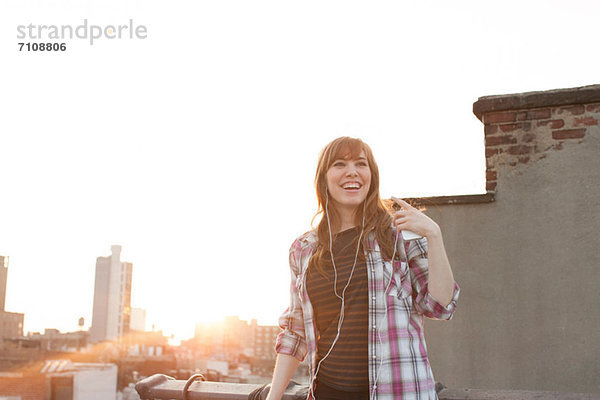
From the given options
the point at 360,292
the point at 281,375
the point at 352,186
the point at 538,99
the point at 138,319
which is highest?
the point at 538,99

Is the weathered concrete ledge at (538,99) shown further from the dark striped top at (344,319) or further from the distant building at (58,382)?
the distant building at (58,382)

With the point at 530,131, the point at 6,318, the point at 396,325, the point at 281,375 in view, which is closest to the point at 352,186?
the point at 396,325

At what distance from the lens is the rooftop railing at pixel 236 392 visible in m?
2.26

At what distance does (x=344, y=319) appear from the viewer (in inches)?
90.7

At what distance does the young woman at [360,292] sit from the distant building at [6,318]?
61.0 m

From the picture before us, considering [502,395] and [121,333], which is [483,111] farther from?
[121,333]

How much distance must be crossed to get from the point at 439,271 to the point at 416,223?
0.21m

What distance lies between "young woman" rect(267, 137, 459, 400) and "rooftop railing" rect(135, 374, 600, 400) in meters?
0.22

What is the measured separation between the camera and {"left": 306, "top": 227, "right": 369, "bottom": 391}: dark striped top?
2.21 m

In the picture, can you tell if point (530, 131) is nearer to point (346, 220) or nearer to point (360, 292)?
point (346, 220)

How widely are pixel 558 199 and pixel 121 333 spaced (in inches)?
3622

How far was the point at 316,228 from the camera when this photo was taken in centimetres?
267

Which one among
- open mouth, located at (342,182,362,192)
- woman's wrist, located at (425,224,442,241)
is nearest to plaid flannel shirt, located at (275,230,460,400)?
woman's wrist, located at (425,224,442,241)

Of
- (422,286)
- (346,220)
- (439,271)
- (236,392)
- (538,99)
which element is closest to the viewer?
(439,271)
